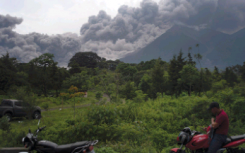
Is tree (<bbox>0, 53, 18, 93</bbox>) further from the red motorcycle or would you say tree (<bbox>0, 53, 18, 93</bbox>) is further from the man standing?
the man standing

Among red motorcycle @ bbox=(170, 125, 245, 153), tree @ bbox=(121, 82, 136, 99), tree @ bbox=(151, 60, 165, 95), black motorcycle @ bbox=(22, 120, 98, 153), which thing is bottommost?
red motorcycle @ bbox=(170, 125, 245, 153)

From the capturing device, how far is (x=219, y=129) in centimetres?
354

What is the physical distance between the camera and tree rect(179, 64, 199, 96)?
1438 cm

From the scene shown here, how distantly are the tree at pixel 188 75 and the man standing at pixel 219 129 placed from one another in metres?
11.4

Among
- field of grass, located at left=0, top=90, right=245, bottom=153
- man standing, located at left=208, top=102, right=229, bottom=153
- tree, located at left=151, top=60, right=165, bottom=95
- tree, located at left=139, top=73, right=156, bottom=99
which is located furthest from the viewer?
tree, located at left=139, top=73, right=156, bottom=99

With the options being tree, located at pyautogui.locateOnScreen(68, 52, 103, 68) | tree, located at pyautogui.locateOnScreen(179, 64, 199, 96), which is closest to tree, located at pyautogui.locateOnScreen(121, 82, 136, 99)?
tree, located at pyautogui.locateOnScreen(179, 64, 199, 96)

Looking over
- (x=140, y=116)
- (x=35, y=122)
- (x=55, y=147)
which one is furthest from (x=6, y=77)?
(x=55, y=147)

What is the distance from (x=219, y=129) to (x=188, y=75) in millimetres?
11699

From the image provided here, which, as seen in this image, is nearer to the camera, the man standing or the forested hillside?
the man standing

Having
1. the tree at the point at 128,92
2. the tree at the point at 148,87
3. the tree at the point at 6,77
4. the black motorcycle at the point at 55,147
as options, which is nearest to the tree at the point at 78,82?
the tree at the point at 6,77

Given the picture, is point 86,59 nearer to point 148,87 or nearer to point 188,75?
point 148,87

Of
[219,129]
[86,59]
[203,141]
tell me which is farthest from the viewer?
[86,59]

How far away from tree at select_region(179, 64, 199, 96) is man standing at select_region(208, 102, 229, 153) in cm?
1143

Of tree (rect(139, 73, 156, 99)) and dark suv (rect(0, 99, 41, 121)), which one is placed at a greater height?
tree (rect(139, 73, 156, 99))
